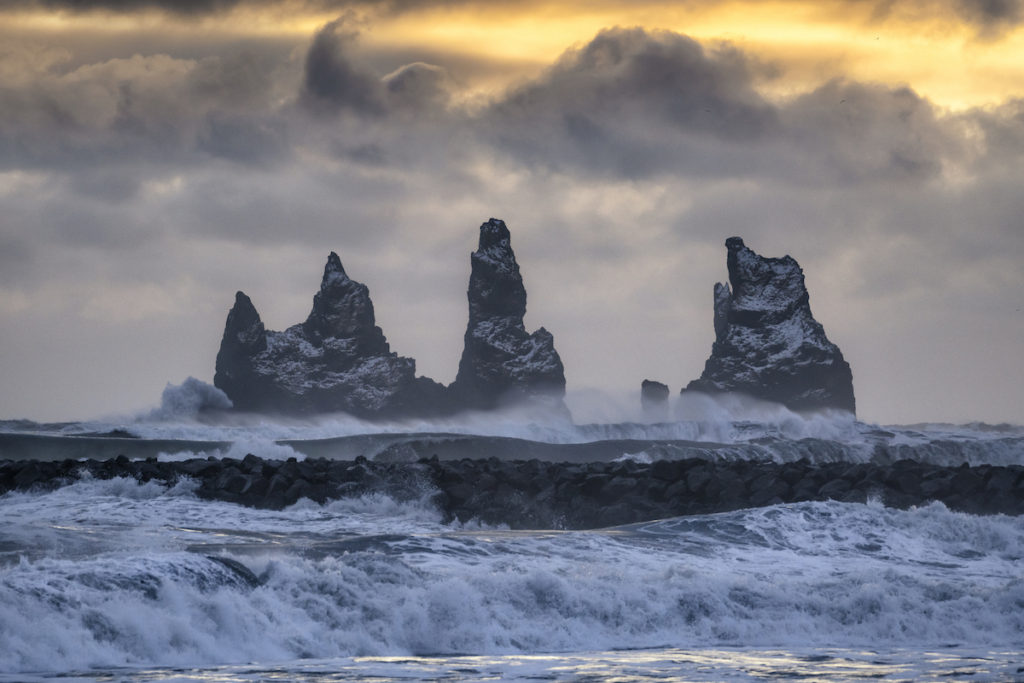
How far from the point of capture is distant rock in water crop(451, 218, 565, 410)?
118 meters

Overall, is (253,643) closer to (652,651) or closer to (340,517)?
(652,651)

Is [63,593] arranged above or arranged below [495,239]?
below

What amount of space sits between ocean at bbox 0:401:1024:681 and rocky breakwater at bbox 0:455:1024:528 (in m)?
2.52

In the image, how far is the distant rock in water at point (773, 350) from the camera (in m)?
116

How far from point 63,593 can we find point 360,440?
1635 inches

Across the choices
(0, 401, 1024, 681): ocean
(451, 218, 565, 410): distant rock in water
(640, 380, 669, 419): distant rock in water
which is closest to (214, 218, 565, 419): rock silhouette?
(451, 218, 565, 410): distant rock in water

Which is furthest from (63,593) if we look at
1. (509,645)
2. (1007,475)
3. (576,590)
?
(1007,475)

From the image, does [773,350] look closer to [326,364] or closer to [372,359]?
[372,359]

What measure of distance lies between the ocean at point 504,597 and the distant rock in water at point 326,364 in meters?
95.2

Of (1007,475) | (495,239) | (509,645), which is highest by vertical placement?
(495,239)

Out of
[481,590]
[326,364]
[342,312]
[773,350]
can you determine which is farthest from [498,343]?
[481,590]

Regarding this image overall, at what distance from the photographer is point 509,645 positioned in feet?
53.4

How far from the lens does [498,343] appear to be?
391 feet

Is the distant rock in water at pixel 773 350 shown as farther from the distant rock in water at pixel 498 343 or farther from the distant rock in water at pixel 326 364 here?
the distant rock in water at pixel 326 364
